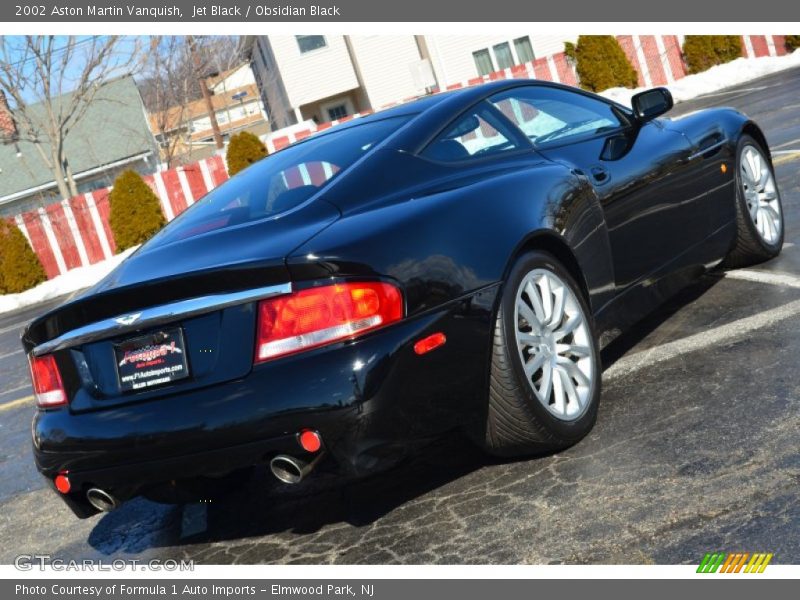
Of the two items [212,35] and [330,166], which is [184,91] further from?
[330,166]

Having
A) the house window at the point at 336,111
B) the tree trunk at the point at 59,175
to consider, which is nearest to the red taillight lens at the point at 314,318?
the tree trunk at the point at 59,175

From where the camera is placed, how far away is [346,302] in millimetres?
3438

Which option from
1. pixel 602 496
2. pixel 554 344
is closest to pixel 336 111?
pixel 554 344

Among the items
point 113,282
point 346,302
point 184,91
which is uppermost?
point 184,91

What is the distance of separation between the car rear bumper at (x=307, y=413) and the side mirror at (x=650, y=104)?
7.12 feet

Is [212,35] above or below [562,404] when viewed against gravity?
above

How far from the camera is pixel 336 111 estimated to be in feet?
148

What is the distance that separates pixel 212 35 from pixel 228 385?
38689mm

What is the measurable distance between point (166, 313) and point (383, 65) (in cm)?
3990

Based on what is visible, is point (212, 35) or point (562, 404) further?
point (212, 35)

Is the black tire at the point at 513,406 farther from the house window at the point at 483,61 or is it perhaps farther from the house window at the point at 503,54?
the house window at the point at 503,54
